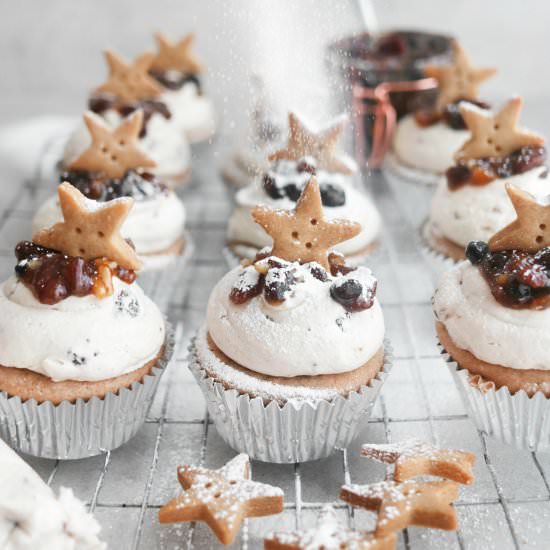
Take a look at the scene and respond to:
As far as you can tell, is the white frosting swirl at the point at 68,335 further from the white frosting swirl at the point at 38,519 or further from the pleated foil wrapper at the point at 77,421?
the white frosting swirl at the point at 38,519

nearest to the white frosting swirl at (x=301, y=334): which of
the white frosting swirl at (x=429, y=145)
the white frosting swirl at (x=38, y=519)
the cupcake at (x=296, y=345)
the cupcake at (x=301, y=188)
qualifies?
the cupcake at (x=296, y=345)

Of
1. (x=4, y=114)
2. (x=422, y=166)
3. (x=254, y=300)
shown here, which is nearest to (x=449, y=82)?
(x=422, y=166)

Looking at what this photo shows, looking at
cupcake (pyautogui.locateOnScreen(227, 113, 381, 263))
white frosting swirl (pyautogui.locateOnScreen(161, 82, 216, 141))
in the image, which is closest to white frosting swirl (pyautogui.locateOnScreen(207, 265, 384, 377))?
cupcake (pyautogui.locateOnScreen(227, 113, 381, 263))

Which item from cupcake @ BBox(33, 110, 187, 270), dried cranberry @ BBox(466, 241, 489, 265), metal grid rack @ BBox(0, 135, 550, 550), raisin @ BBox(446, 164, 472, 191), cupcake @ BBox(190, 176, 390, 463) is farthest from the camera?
raisin @ BBox(446, 164, 472, 191)

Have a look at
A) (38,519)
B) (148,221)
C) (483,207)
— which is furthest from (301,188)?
(38,519)

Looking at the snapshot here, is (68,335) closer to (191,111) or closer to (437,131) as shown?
(437,131)

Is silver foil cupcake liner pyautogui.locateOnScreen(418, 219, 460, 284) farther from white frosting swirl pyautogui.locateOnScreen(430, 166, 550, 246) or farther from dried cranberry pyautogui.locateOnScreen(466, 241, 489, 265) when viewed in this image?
dried cranberry pyautogui.locateOnScreen(466, 241, 489, 265)

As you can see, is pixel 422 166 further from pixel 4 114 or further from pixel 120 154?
pixel 4 114
